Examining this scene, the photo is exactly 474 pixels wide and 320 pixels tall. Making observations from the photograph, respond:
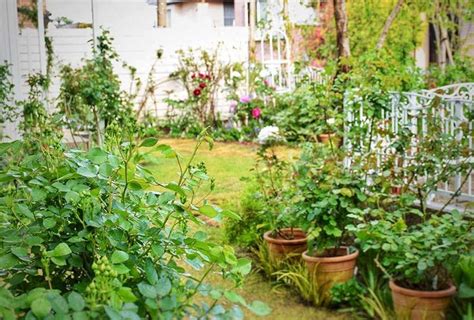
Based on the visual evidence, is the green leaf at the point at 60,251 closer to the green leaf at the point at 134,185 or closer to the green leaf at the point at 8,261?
the green leaf at the point at 8,261

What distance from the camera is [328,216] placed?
3.58 m

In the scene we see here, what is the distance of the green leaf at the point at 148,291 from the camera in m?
1.33

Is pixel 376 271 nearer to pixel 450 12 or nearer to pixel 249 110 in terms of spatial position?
pixel 249 110

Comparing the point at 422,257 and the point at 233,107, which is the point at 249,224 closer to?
the point at 422,257

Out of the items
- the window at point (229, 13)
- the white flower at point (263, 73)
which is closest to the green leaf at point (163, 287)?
the white flower at point (263, 73)

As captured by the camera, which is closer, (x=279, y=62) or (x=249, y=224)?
(x=249, y=224)

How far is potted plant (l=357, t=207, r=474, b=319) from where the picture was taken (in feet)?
9.86

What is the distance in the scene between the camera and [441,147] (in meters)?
3.64

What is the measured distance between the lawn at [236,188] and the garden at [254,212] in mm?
16

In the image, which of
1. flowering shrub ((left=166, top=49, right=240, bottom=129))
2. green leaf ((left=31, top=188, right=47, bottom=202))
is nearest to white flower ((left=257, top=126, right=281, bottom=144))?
green leaf ((left=31, top=188, right=47, bottom=202))

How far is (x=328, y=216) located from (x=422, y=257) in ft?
2.18

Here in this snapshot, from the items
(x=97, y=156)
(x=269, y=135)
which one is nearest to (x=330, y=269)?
(x=269, y=135)

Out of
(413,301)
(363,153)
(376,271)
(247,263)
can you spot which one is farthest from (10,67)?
(247,263)

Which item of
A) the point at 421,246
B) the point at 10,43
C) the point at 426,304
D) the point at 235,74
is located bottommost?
the point at 426,304
